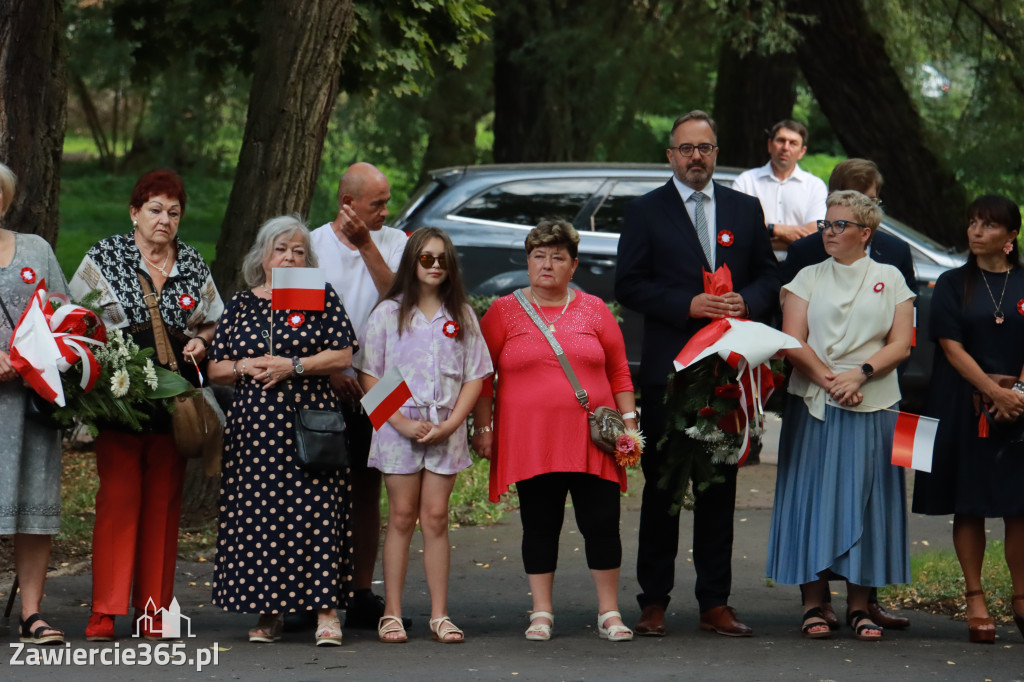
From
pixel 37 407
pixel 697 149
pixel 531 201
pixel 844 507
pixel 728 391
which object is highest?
pixel 531 201

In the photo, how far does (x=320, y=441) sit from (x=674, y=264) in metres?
1.85

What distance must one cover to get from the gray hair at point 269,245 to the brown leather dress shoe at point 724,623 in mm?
2411

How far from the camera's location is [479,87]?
21.2 metres

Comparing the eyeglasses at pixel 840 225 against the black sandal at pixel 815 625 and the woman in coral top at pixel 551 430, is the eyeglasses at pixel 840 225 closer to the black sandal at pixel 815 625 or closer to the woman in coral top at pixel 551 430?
the woman in coral top at pixel 551 430

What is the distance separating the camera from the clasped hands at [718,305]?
6.66 metres

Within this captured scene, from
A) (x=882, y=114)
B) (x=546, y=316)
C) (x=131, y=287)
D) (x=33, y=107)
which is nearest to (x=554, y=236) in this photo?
(x=546, y=316)

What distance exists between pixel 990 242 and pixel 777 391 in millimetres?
1232

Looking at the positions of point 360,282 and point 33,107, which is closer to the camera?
point 360,282

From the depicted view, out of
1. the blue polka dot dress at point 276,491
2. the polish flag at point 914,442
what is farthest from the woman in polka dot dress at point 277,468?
the polish flag at point 914,442

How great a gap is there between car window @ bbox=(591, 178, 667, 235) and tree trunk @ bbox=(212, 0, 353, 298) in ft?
11.3

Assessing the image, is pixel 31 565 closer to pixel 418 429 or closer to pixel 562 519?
pixel 418 429

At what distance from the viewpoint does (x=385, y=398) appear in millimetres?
6359

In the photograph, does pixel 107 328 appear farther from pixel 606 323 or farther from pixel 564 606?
pixel 564 606

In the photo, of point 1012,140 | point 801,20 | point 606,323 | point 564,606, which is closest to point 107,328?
point 606,323
